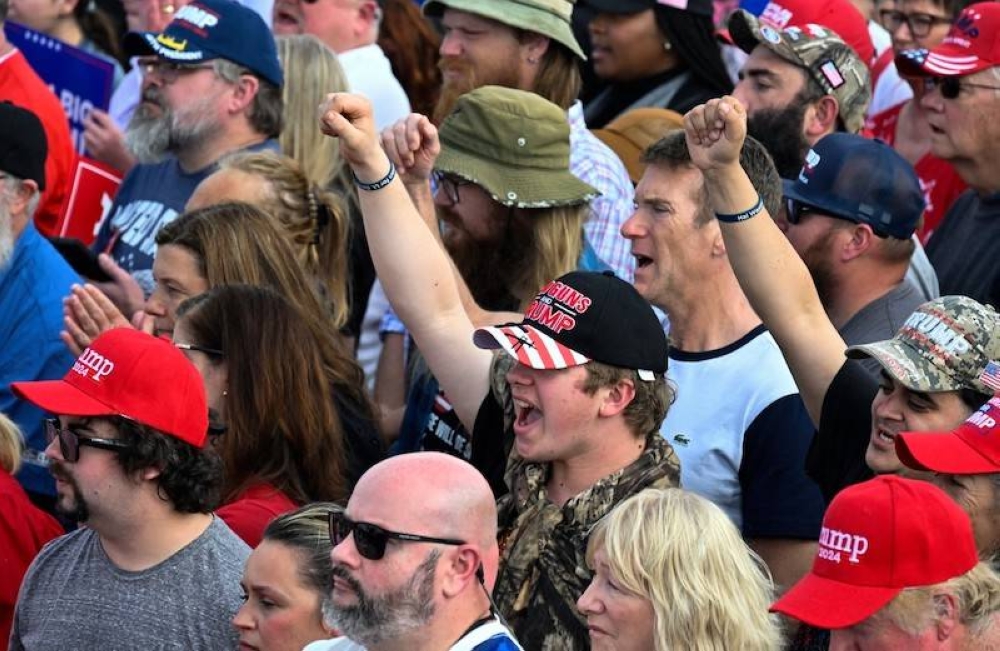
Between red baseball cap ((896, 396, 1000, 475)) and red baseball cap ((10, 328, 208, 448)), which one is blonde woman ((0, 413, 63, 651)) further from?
red baseball cap ((896, 396, 1000, 475))

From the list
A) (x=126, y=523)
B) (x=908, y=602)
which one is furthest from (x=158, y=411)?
(x=908, y=602)

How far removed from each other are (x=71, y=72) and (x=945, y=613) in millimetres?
5892

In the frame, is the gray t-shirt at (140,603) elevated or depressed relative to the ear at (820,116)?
elevated

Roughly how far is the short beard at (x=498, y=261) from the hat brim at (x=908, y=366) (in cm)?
147

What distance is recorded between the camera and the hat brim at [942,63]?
6.38 metres

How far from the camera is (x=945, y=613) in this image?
3.65 meters

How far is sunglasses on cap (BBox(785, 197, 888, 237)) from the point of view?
18.2 feet

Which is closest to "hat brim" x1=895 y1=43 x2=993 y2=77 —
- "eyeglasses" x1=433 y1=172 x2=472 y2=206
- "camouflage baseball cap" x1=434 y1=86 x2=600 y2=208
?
"camouflage baseball cap" x1=434 y1=86 x2=600 y2=208

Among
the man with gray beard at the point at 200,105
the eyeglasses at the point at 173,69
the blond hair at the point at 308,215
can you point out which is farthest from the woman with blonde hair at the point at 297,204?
the eyeglasses at the point at 173,69

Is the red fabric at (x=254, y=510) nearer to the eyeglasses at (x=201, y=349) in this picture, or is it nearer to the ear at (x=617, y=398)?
the eyeglasses at (x=201, y=349)

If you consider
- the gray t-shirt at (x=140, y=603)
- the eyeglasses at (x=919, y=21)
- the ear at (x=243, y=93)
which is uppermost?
the gray t-shirt at (x=140, y=603)

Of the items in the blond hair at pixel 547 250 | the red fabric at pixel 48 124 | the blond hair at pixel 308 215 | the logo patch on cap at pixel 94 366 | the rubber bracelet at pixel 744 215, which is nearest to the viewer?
the rubber bracelet at pixel 744 215

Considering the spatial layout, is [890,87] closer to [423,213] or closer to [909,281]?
[909,281]

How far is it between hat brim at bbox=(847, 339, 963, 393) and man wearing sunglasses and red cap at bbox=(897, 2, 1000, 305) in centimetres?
178
